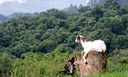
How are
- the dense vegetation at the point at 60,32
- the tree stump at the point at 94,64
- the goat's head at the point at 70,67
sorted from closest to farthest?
the tree stump at the point at 94,64, the goat's head at the point at 70,67, the dense vegetation at the point at 60,32

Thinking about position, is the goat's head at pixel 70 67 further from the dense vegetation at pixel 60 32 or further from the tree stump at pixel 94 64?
the dense vegetation at pixel 60 32

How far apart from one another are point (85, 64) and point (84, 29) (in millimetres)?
38308

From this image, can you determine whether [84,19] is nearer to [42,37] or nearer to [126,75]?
[42,37]

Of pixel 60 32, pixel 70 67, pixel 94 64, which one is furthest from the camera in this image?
pixel 60 32

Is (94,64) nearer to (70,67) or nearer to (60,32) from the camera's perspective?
(70,67)

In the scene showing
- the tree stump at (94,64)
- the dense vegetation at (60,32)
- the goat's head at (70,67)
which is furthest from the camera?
the dense vegetation at (60,32)

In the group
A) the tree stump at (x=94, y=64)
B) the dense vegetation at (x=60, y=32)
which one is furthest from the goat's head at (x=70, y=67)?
the dense vegetation at (x=60, y=32)

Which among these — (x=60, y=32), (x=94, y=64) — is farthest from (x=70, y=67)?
(x=60, y=32)

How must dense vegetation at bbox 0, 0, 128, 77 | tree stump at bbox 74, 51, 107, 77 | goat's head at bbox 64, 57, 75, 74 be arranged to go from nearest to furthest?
tree stump at bbox 74, 51, 107, 77 < goat's head at bbox 64, 57, 75, 74 < dense vegetation at bbox 0, 0, 128, 77

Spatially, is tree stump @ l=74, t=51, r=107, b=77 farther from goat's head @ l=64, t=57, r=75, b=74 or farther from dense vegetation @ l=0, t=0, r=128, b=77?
dense vegetation @ l=0, t=0, r=128, b=77

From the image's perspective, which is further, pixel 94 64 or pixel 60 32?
pixel 60 32

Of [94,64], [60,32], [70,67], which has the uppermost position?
[94,64]

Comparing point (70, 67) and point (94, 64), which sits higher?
point (94, 64)

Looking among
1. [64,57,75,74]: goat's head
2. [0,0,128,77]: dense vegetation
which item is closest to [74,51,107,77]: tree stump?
[64,57,75,74]: goat's head
